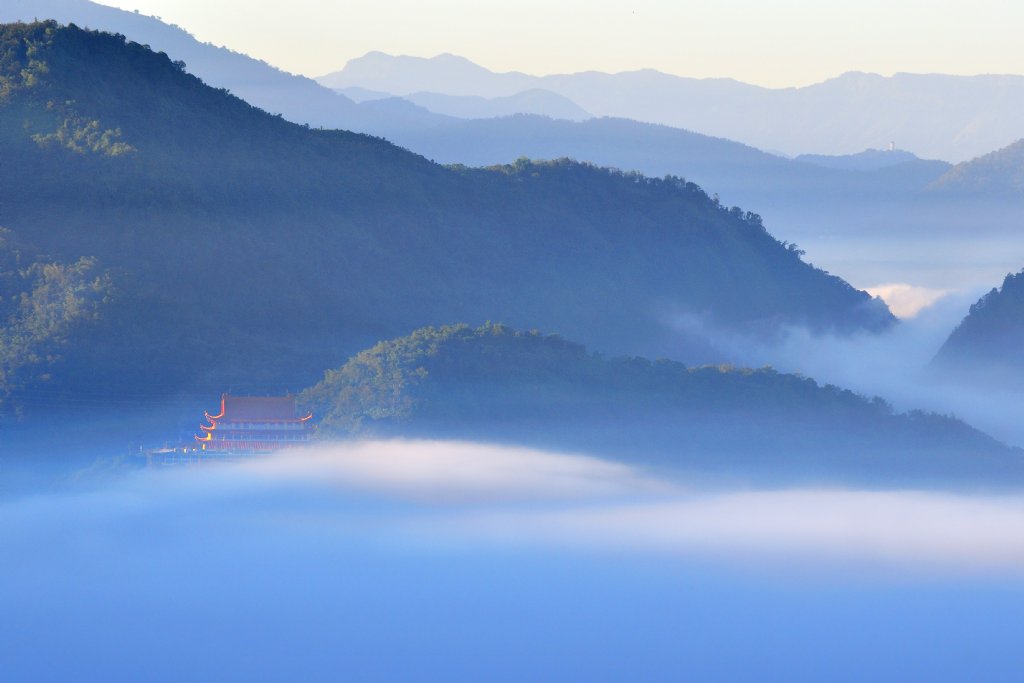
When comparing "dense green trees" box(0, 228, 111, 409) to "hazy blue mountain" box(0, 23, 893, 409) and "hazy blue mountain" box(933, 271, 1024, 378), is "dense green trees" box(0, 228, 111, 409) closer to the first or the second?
"hazy blue mountain" box(0, 23, 893, 409)

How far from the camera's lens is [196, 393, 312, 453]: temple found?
4781cm

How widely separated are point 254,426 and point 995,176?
14123cm

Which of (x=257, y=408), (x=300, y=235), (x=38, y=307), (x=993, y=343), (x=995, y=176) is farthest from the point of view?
(x=995, y=176)

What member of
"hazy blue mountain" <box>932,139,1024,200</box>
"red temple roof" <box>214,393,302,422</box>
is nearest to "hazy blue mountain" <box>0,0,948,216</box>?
"hazy blue mountain" <box>932,139,1024,200</box>

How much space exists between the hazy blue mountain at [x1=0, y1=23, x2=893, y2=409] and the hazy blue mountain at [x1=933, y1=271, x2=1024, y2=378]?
8068 mm

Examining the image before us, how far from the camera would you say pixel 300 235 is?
230ft

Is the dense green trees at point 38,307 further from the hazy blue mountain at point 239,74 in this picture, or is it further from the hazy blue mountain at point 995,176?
the hazy blue mountain at point 995,176

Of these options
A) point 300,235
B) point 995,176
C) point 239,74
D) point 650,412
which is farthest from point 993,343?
point 239,74

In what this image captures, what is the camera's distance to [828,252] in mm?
171125

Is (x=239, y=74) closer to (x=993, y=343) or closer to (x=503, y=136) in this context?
(x=503, y=136)

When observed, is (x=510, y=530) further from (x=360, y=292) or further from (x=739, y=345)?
(x=739, y=345)

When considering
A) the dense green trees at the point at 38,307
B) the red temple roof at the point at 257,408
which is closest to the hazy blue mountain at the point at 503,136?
the dense green trees at the point at 38,307

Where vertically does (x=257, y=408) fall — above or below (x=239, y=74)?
below

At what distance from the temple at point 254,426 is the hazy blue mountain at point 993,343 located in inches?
1816
